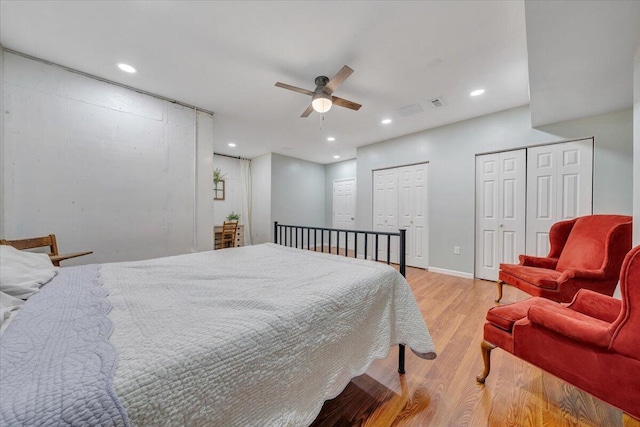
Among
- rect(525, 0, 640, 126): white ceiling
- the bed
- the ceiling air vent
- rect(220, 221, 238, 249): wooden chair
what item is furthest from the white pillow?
the ceiling air vent

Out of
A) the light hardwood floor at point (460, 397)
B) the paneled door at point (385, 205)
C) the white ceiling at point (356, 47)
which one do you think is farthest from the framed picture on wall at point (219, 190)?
A: the light hardwood floor at point (460, 397)

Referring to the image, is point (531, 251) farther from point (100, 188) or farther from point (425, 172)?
point (100, 188)

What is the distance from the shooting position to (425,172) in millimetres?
4195

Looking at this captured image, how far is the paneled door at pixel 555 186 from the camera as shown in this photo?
284 centimetres

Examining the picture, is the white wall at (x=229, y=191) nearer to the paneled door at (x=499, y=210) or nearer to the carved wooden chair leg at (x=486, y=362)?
the paneled door at (x=499, y=210)

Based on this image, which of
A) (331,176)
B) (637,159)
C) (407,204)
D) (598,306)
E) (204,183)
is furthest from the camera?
(331,176)

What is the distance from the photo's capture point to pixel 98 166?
257 cm

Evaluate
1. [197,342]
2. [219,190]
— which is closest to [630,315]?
[197,342]

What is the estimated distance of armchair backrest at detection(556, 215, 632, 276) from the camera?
6.66 ft

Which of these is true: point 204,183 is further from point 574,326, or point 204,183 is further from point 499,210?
point 499,210

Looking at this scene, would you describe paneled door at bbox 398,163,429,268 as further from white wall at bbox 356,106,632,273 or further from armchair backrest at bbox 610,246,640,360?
armchair backrest at bbox 610,246,640,360

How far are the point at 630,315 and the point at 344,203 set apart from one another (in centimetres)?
558

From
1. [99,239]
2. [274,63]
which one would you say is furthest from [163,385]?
[99,239]

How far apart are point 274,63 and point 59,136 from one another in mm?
2300
